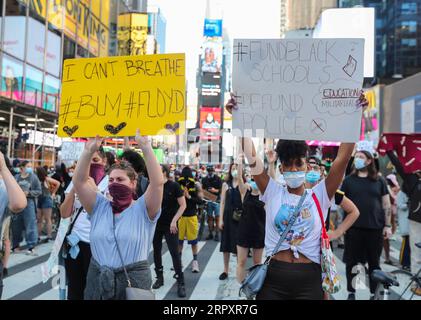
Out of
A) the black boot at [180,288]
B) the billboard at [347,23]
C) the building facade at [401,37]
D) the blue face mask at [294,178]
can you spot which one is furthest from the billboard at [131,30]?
the blue face mask at [294,178]

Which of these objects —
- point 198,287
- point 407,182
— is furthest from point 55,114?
point 407,182

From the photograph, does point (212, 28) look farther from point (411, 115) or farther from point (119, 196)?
point (119, 196)

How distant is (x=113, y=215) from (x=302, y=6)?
10920 cm

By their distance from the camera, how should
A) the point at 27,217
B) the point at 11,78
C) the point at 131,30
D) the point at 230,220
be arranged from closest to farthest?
the point at 230,220
the point at 27,217
the point at 11,78
the point at 131,30

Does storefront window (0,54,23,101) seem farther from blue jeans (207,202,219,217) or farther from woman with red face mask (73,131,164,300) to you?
woman with red face mask (73,131,164,300)

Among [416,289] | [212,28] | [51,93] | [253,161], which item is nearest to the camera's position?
[253,161]

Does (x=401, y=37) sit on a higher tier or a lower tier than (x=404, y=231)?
higher

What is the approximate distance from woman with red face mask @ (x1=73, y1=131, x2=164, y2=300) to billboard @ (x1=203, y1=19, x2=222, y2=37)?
112439 millimetres

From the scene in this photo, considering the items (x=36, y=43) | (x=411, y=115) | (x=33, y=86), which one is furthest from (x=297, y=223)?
(x=411, y=115)

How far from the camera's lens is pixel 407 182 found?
254 inches

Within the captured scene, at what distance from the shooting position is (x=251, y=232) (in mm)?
6316

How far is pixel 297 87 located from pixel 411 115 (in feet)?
74.4

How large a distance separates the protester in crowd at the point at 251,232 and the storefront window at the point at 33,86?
1595 centimetres
